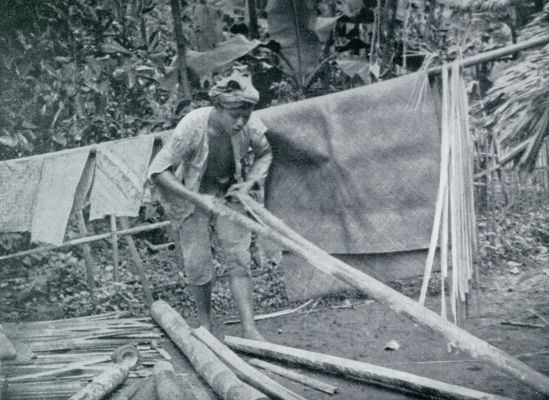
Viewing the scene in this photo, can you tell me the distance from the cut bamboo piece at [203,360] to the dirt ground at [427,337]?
373 mm

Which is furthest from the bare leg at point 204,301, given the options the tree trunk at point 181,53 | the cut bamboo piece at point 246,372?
the tree trunk at point 181,53

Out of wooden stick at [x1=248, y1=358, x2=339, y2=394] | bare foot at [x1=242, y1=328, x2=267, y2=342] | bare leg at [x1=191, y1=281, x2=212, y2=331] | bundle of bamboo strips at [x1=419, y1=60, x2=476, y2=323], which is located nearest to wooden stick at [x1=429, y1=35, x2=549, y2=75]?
bundle of bamboo strips at [x1=419, y1=60, x2=476, y2=323]

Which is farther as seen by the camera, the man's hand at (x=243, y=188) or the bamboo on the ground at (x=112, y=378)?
the man's hand at (x=243, y=188)

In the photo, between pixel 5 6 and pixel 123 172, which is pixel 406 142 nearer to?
pixel 123 172

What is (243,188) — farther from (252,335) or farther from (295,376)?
(295,376)

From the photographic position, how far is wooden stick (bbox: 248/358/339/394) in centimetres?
333

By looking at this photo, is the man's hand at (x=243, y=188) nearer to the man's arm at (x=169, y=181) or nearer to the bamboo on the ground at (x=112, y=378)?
the man's arm at (x=169, y=181)

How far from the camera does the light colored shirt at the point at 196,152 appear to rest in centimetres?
431

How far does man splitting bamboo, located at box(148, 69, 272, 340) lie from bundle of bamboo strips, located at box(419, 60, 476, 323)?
4.20 feet

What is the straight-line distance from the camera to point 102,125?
7109mm

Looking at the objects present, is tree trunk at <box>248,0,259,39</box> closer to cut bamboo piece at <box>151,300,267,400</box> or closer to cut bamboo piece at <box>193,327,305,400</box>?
cut bamboo piece at <box>151,300,267,400</box>

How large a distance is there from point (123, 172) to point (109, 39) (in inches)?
111

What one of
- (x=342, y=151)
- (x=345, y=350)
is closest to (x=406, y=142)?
(x=342, y=151)

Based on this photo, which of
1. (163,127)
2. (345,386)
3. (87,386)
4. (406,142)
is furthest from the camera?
(163,127)
